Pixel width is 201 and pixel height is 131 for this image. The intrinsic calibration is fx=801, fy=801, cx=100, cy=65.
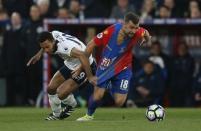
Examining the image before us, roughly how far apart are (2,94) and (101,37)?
8609mm

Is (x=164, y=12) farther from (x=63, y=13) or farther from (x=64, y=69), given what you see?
(x=64, y=69)

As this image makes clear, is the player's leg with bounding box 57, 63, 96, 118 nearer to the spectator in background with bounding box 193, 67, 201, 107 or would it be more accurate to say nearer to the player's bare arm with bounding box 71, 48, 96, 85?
the player's bare arm with bounding box 71, 48, 96, 85

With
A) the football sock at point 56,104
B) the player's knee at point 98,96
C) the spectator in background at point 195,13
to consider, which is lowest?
the football sock at point 56,104

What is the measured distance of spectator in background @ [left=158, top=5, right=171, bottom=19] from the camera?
2195 cm

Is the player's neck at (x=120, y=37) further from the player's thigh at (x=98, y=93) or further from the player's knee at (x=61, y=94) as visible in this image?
the player's knee at (x=61, y=94)

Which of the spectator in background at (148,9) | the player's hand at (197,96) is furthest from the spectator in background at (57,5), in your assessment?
the player's hand at (197,96)

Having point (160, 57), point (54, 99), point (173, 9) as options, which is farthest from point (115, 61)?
point (173, 9)

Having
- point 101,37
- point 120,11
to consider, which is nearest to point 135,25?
point 101,37

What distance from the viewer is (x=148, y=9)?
72.6 feet

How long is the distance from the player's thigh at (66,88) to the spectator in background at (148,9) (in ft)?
21.3

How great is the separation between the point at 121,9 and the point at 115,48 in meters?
6.83

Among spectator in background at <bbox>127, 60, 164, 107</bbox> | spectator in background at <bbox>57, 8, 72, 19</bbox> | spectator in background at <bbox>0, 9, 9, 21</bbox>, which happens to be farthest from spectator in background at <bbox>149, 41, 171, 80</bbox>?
spectator in background at <bbox>0, 9, 9, 21</bbox>

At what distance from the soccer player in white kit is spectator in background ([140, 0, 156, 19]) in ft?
19.7

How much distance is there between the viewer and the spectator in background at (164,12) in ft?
72.0
